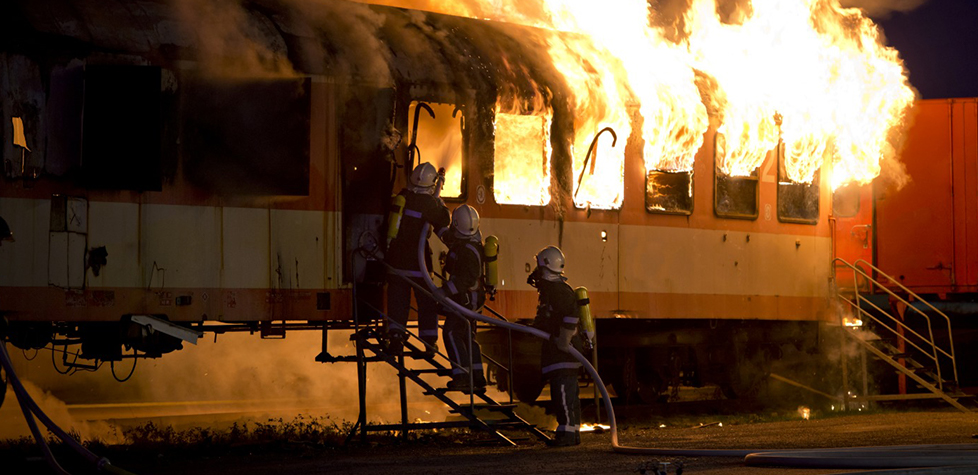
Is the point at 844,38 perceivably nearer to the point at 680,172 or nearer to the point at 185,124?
the point at 680,172

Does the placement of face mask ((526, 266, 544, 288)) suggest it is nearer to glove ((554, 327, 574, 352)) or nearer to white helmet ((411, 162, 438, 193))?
glove ((554, 327, 574, 352))

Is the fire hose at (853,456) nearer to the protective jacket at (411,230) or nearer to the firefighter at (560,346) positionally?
the firefighter at (560,346)

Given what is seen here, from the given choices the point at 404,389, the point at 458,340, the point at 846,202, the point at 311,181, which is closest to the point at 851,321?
the point at 846,202

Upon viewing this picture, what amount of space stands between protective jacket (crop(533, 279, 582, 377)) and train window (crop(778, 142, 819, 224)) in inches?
228

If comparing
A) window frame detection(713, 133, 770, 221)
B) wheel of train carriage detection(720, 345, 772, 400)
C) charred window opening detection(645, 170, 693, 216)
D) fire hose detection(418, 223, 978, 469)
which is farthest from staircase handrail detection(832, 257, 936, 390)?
fire hose detection(418, 223, 978, 469)

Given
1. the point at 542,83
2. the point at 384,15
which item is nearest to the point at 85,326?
the point at 384,15

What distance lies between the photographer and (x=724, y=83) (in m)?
15.8

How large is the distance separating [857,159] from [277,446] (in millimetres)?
9658

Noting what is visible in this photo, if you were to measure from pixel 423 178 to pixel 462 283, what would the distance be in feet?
3.66

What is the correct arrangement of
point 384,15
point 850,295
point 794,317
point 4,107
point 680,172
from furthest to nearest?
point 850,295
point 794,317
point 680,172
point 384,15
point 4,107

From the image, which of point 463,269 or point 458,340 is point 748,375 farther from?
point 463,269

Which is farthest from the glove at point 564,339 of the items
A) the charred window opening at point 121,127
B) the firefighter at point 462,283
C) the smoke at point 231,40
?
the charred window opening at point 121,127

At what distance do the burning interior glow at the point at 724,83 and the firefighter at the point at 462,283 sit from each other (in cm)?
232

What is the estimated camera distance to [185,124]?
11.6m
